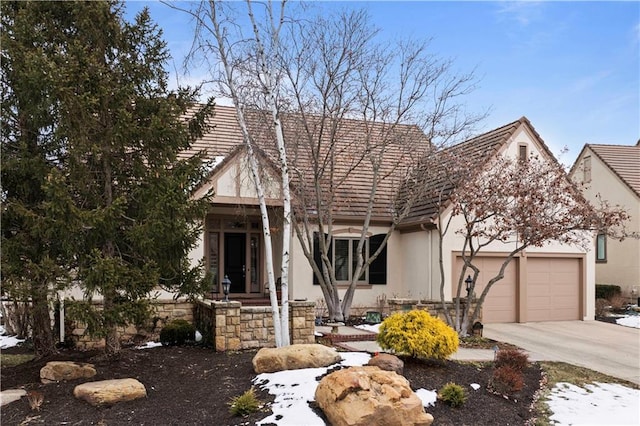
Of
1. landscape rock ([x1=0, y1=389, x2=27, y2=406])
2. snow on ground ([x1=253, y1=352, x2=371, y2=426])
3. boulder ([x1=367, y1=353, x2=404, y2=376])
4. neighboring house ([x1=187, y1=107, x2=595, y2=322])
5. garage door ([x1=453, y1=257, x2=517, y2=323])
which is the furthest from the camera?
garage door ([x1=453, y1=257, x2=517, y2=323])

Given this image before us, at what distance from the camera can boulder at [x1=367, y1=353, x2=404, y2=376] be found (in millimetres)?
7395

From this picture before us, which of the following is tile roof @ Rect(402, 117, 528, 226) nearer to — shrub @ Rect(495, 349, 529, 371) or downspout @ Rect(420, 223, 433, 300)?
downspout @ Rect(420, 223, 433, 300)

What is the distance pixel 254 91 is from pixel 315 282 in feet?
23.1

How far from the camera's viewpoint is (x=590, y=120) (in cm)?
1638

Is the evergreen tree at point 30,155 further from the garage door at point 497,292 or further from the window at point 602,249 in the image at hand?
the window at point 602,249

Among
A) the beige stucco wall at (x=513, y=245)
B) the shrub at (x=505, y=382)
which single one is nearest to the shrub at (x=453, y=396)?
the shrub at (x=505, y=382)

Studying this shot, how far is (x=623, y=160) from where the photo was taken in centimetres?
2355

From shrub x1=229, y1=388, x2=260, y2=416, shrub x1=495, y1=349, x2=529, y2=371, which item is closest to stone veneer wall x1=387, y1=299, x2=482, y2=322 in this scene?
shrub x1=495, y1=349, x2=529, y2=371

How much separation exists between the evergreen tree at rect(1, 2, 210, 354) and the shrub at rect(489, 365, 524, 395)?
487 cm

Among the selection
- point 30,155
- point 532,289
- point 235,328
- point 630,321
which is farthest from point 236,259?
point 630,321

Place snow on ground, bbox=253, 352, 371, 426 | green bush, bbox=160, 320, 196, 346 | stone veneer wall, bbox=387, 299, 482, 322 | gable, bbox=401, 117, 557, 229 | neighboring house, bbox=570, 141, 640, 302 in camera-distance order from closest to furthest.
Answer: snow on ground, bbox=253, 352, 371, 426, green bush, bbox=160, 320, 196, 346, stone veneer wall, bbox=387, 299, 482, 322, gable, bbox=401, 117, 557, 229, neighboring house, bbox=570, 141, 640, 302

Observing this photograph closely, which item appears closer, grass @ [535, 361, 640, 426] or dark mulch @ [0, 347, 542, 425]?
dark mulch @ [0, 347, 542, 425]

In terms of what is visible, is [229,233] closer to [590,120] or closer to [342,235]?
[342,235]

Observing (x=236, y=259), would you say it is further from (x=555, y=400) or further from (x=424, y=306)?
(x=555, y=400)
